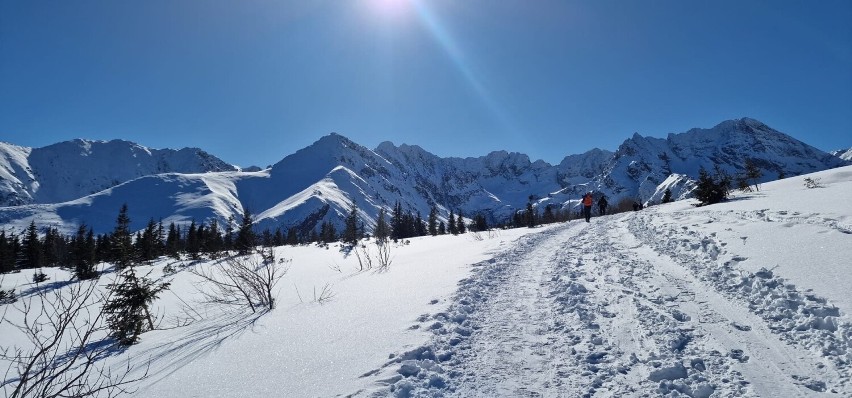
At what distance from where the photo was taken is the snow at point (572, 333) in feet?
11.7

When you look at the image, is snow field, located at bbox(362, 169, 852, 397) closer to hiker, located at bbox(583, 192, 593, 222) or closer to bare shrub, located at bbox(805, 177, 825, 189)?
bare shrub, located at bbox(805, 177, 825, 189)

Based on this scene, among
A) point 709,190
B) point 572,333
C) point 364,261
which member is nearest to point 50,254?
point 364,261

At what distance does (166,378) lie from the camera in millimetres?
4324

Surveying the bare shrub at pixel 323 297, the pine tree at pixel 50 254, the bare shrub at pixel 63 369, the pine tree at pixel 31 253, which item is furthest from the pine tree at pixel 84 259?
the pine tree at pixel 31 253

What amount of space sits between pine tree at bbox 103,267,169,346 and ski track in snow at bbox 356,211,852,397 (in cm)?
673

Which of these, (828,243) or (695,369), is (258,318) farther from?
(828,243)

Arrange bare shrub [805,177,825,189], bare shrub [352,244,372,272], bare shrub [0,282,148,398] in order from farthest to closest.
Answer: bare shrub [805,177,825,189], bare shrub [352,244,372,272], bare shrub [0,282,148,398]

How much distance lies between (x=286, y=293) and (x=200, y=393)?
6.19 meters

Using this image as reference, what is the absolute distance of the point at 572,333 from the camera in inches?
185

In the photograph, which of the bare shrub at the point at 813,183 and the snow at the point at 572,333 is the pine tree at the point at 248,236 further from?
the bare shrub at the point at 813,183

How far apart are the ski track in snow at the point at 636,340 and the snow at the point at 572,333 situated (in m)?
0.02

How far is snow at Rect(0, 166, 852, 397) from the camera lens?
3.57 metres

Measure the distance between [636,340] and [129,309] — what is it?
1044cm

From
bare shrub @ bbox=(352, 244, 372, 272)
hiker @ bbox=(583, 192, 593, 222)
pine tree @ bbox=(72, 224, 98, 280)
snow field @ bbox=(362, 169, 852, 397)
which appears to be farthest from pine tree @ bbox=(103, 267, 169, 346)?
hiker @ bbox=(583, 192, 593, 222)
